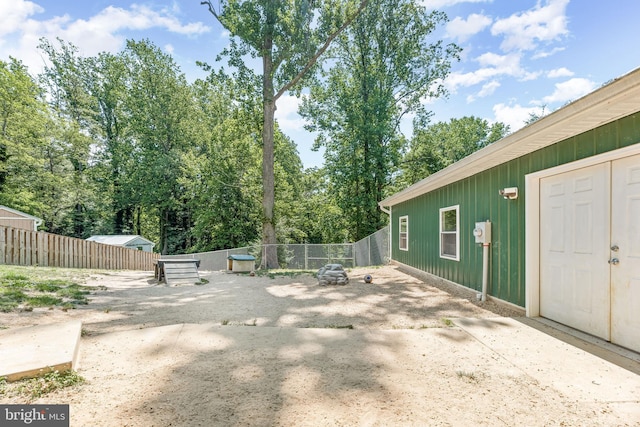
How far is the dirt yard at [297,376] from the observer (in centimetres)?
188

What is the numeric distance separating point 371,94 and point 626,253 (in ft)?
55.6

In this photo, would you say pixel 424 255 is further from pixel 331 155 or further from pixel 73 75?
pixel 73 75

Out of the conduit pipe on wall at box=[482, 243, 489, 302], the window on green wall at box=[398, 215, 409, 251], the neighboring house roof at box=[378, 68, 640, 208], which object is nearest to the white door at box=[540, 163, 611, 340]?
the neighboring house roof at box=[378, 68, 640, 208]

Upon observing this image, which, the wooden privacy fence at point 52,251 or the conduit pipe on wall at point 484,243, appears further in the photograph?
the wooden privacy fence at point 52,251

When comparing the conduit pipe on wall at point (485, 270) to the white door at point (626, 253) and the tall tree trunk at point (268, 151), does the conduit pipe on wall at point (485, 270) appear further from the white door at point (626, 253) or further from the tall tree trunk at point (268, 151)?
the tall tree trunk at point (268, 151)

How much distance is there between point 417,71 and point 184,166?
16.9 meters

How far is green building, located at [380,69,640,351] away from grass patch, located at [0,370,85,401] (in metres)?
4.55

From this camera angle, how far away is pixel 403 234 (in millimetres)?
10703

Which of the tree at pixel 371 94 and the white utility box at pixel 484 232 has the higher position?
the tree at pixel 371 94

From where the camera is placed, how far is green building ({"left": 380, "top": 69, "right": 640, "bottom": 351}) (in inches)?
115

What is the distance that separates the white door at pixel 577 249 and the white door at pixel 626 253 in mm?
78

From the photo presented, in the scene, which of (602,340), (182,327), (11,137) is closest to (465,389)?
(602,340)

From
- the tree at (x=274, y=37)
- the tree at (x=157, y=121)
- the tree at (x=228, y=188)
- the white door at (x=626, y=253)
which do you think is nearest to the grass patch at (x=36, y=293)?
the white door at (x=626, y=253)

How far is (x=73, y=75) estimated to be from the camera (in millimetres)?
23844
